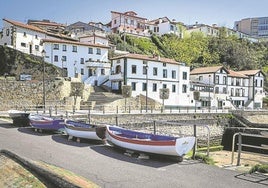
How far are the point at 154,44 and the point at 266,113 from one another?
42.6 m

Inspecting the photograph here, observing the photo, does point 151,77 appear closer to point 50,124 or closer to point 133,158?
point 50,124

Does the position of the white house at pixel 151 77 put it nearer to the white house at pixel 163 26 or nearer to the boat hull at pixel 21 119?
the boat hull at pixel 21 119

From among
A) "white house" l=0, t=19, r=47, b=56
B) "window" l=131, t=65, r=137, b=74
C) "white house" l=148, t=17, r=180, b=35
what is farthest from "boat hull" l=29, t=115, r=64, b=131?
"white house" l=148, t=17, r=180, b=35

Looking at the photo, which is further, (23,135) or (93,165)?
(23,135)

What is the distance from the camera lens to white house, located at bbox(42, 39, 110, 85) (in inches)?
1914

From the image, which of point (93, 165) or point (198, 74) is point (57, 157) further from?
point (198, 74)

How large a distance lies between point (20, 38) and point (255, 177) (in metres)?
49.4

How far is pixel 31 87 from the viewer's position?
3512 cm

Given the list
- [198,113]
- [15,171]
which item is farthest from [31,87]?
[15,171]

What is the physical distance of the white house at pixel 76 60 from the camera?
48.6m

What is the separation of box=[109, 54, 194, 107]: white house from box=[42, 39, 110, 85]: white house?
8.47ft

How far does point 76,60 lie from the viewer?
5003cm

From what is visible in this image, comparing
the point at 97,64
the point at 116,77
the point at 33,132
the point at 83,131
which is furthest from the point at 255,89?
the point at 83,131

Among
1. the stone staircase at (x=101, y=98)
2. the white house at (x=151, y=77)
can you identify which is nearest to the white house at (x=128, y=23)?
the white house at (x=151, y=77)
